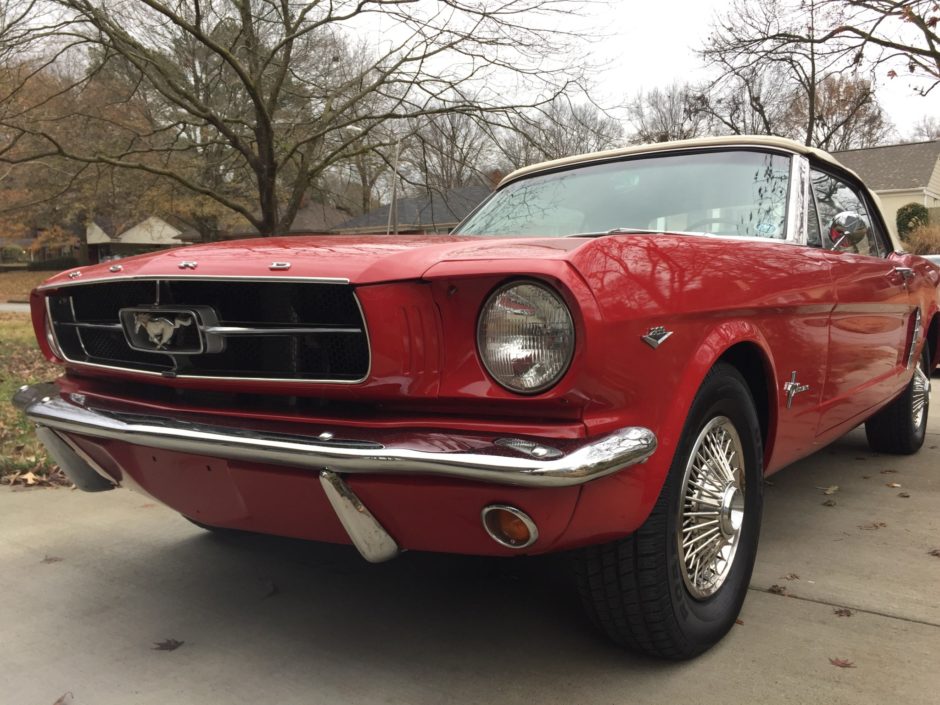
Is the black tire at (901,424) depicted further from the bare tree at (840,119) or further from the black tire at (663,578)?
the bare tree at (840,119)

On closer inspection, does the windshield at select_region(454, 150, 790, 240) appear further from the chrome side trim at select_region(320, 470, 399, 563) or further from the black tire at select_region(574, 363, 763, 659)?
the chrome side trim at select_region(320, 470, 399, 563)

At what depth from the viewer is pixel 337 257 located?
6.78 ft

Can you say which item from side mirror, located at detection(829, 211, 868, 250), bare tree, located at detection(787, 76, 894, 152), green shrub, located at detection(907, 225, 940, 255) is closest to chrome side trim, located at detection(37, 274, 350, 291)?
side mirror, located at detection(829, 211, 868, 250)

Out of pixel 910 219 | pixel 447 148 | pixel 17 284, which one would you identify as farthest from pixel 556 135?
pixel 17 284

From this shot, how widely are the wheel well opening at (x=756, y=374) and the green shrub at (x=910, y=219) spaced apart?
27.5 m

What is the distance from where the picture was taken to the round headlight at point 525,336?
5.90 feet

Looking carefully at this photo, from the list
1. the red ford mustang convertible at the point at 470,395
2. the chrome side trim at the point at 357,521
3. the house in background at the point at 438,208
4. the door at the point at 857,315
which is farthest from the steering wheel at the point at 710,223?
the house in background at the point at 438,208

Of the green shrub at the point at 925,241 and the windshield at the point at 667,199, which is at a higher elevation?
the windshield at the point at 667,199

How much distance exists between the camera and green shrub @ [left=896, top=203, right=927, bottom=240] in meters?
26.6

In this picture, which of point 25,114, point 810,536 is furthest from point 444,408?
point 25,114

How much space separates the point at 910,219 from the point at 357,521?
1193 inches

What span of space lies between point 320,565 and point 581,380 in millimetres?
1741

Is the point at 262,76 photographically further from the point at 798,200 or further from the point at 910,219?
the point at 910,219

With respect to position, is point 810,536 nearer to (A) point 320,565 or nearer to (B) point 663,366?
(B) point 663,366
